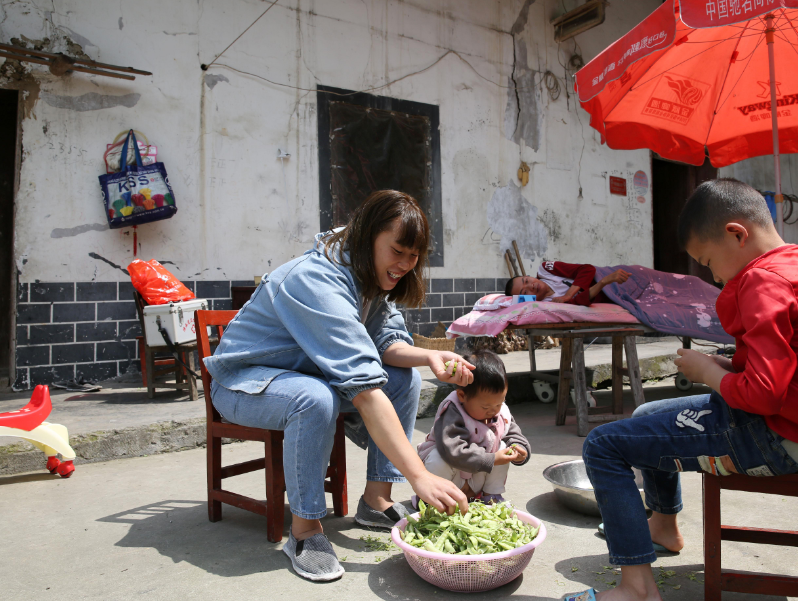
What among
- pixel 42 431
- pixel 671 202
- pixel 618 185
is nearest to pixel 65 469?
pixel 42 431

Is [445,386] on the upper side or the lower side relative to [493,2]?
lower

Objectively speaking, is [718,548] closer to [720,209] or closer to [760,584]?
[760,584]

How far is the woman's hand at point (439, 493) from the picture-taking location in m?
1.63

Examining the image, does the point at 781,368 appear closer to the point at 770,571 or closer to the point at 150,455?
the point at 770,571

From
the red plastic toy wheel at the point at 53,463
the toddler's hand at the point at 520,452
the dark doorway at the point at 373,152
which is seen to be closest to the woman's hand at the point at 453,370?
the toddler's hand at the point at 520,452

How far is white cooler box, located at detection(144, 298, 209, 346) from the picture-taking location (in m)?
4.50

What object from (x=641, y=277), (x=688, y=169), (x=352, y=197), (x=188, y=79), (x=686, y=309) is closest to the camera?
(x=686, y=309)

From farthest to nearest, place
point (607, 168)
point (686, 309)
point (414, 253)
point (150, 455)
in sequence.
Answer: point (607, 168) < point (686, 309) < point (150, 455) < point (414, 253)

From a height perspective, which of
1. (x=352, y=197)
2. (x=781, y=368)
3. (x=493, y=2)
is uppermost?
(x=493, y=2)

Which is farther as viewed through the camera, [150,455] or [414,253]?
[150,455]

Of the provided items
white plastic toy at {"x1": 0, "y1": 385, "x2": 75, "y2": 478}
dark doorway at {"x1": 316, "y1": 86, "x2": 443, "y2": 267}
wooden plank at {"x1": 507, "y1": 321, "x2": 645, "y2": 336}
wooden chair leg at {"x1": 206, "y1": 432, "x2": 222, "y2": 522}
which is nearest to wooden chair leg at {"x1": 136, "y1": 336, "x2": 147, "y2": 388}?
white plastic toy at {"x1": 0, "y1": 385, "x2": 75, "y2": 478}

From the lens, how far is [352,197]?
6602mm

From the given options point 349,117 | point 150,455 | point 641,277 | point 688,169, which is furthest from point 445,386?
point 688,169

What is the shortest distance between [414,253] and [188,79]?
4612mm
